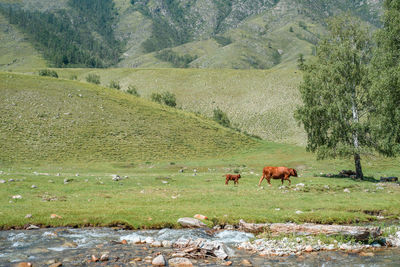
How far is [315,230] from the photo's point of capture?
16203 mm

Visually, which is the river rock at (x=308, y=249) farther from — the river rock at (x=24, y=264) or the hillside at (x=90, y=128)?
the hillside at (x=90, y=128)

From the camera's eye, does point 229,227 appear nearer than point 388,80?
Yes

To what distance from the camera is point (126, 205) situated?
22.9 m

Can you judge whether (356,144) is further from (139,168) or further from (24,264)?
(24,264)

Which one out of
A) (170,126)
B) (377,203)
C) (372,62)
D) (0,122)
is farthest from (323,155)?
(0,122)

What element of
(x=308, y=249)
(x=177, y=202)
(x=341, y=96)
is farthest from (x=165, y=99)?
(x=308, y=249)

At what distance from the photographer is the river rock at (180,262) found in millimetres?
12316

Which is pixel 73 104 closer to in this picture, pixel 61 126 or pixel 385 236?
pixel 61 126

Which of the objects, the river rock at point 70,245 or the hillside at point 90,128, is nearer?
the river rock at point 70,245

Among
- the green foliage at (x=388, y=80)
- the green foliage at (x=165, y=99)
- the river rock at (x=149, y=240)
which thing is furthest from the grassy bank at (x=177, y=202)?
the green foliage at (x=165, y=99)

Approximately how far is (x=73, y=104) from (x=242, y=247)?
241 ft

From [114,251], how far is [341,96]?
32.8 meters

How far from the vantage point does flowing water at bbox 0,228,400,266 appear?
12.8 m

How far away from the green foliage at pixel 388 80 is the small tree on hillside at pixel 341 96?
138 inches
